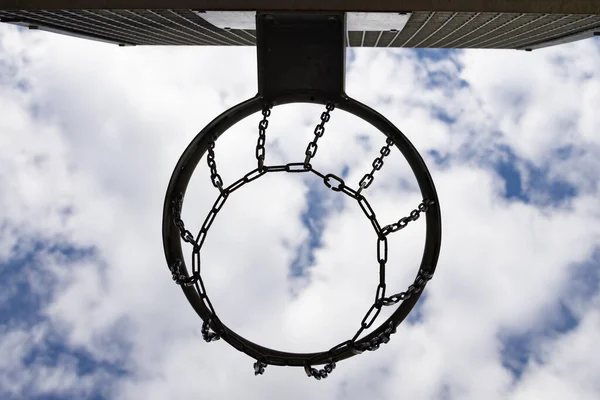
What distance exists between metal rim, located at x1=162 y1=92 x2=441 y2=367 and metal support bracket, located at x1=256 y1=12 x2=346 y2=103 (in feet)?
0.69

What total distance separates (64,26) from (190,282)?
26.6 feet

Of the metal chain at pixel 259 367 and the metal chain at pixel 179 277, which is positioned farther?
the metal chain at pixel 259 367

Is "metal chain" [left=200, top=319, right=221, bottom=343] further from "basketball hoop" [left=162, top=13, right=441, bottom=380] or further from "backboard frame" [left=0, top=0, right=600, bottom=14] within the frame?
"backboard frame" [left=0, top=0, right=600, bottom=14]

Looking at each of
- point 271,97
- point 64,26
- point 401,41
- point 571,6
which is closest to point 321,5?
point 271,97

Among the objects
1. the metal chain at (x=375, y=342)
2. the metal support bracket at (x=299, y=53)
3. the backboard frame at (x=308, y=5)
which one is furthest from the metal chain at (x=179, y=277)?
the backboard frame at (x=308, y=5)

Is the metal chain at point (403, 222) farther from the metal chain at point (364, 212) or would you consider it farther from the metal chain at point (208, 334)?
the metal chain at point (208, 334)

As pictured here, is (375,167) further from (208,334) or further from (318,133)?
(208,334)

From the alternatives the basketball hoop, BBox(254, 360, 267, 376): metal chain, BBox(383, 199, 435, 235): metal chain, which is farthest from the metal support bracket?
BBox(254, 360, 267, 376): metal chain

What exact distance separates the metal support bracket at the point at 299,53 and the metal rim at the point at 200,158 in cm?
21

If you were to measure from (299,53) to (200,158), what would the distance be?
1.53 metres

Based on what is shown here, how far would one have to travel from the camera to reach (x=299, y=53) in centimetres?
561

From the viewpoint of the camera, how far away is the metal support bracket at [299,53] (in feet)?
18.2

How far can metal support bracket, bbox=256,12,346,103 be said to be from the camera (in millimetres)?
5562

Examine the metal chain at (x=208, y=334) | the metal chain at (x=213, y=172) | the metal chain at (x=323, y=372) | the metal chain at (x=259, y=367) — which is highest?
the metal chain at (x=213, y=172)
